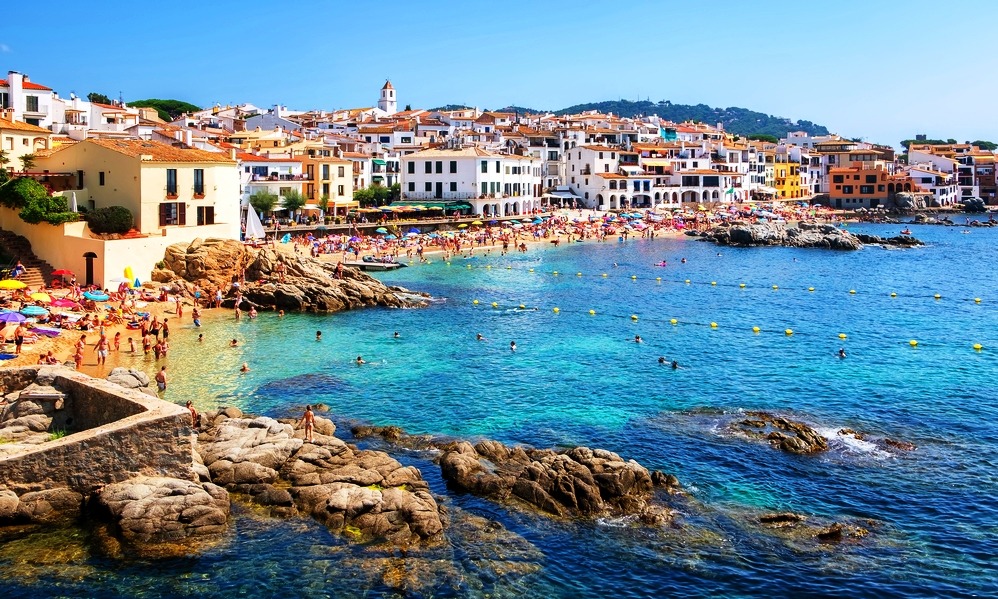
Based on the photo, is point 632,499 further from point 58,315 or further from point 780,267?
point 780,267

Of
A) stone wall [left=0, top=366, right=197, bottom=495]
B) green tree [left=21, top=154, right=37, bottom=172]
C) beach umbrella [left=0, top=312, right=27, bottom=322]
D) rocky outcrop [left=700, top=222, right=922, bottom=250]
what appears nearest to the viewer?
stone wall [left=0, top=366, right=197, bottom=495]

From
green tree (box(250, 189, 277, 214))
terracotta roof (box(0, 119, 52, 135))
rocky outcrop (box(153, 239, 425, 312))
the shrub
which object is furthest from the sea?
green tree (box(250, 189, 277, 214))

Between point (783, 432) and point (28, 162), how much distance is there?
46801 mm

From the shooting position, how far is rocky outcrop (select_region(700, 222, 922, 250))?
96.1 meters

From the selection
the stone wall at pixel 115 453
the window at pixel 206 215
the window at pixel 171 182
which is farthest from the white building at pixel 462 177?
the stone wall at pixel 115 453

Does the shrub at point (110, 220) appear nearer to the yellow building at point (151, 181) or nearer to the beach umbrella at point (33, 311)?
the yellow building at point (151, 181)

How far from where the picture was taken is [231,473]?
2375 centimetres

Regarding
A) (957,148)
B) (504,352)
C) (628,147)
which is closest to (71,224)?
(504,352)

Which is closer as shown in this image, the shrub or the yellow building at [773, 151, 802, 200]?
the shrub

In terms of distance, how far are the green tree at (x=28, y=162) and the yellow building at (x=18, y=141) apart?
0.71 meters

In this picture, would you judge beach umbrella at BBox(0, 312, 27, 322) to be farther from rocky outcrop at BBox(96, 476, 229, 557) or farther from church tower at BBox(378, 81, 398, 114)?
church tower at BBox(378, 81, 398, 114)

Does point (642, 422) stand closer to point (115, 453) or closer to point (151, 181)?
point (115, 453)

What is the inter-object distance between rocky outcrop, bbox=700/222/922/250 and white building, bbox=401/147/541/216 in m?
23.4

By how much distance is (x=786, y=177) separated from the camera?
501 ft
